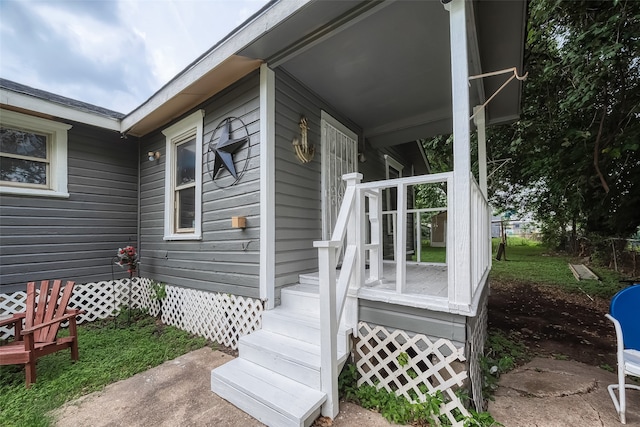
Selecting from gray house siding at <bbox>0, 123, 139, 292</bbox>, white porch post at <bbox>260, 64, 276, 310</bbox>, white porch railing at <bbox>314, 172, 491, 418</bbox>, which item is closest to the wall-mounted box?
white porch post at <bbox>260, 64, 276, 310</bbox>

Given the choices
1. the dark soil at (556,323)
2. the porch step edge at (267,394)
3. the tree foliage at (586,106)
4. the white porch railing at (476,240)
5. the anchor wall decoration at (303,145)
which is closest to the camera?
the porch step edge at (267,394)

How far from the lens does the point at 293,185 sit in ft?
11.0

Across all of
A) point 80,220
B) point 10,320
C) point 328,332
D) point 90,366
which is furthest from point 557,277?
point 80,220

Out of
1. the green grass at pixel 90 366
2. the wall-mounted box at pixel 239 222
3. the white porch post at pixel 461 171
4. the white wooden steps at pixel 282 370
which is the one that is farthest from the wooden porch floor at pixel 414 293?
the green grass at pixel 90 366

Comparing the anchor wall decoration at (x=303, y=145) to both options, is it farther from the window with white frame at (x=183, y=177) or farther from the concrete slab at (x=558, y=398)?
the concrete slab at (x=558, y=398)

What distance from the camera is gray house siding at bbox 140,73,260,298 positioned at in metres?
3.12

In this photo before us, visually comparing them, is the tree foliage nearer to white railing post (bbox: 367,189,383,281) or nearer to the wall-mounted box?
white railing post (bbox: 367,189,383,281)

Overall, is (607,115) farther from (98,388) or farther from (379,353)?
(98,388)

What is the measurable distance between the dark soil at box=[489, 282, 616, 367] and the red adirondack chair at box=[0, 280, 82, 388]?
17.1ft

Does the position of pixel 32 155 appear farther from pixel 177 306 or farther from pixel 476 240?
pixel 476 240

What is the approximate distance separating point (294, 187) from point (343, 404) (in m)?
2.29

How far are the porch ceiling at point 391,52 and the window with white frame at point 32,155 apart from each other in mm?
3585

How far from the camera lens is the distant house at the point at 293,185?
201 centimetres

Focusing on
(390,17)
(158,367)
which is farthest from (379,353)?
(390,17)
